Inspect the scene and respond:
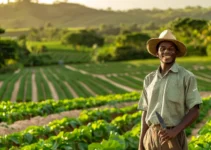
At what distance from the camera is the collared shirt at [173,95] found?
13.2 feet

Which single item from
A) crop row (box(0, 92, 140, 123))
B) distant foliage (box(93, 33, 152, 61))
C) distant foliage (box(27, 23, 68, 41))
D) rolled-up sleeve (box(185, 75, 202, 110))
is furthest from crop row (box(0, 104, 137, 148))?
distant foliage (box(27, 23, 68, 41))

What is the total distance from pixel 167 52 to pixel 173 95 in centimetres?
47

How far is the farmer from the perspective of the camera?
4023mm

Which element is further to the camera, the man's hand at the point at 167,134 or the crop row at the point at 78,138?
the crop row at the point at 78,138

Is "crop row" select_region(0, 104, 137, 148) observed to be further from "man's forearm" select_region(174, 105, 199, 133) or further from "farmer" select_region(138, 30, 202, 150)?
"man's forearm" select_region(174, 105, 199, 133)

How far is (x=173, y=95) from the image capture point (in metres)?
4.04

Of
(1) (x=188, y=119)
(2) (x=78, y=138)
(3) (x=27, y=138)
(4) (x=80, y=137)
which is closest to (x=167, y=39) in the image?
(1) (x=188, y=119)

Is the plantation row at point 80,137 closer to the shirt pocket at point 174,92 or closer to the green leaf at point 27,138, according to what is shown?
the green leaf at point 27,138

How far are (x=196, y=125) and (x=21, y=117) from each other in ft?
19.8

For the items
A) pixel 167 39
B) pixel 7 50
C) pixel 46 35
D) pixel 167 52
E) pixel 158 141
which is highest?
pixel 167 39

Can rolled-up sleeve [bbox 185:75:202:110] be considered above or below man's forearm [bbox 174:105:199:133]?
above

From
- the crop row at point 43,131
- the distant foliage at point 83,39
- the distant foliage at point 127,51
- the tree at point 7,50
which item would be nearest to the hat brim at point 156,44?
the crop row at point 43,131

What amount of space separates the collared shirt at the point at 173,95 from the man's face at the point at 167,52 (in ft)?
0.31

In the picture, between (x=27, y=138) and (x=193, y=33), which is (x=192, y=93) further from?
(x=193, y=33)
